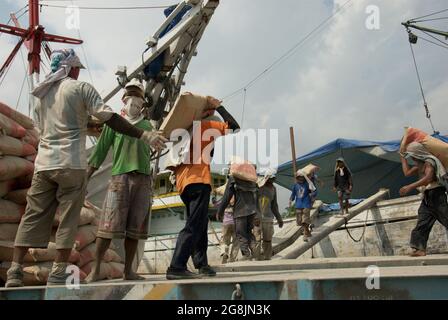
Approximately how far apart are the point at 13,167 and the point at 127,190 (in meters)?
1.04

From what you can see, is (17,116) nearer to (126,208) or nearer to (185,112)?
(126,208)

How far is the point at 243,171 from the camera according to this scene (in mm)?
6434

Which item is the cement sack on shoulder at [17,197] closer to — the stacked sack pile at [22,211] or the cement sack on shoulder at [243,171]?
the stacked sack pile at [22,211]

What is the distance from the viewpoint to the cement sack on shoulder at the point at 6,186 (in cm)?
323

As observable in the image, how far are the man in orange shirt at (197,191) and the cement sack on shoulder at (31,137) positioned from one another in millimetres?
1596

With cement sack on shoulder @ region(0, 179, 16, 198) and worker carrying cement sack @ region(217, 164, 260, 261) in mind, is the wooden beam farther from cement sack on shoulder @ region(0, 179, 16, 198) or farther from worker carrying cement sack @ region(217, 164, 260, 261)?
cement sack on shoulder @ region(0, 179, 16, 198)

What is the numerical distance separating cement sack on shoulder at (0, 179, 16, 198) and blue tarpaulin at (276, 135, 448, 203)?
10.5m

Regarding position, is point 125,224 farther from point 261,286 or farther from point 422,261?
point 422,261

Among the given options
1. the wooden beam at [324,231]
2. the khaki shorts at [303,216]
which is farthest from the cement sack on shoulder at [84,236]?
the khaki shorts at [303,216]

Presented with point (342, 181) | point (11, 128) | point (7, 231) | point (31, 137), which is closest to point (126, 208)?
point (7, 231)

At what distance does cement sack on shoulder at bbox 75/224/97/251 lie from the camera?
3.66 meters

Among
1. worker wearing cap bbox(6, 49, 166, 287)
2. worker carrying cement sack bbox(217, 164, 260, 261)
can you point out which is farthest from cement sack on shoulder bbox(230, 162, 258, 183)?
worker wearing cap bbox(6, 49, 166, 287)

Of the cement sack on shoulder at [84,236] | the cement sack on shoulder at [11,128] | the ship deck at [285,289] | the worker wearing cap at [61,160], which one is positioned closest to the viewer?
the ship deck at [285,289]
